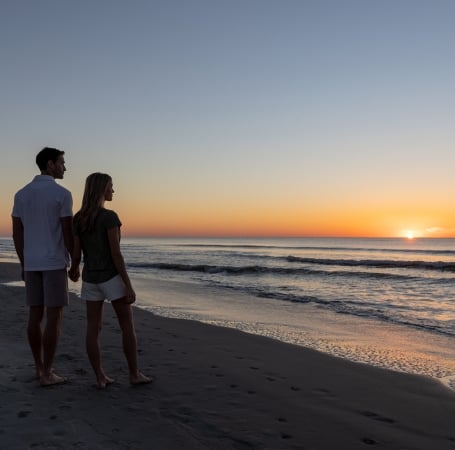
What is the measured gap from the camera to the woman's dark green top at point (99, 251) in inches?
157

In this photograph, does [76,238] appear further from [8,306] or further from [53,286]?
[8,306]

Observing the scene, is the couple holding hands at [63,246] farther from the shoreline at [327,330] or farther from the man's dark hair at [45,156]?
the shoreline at [327,330]

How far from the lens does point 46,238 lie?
404cm

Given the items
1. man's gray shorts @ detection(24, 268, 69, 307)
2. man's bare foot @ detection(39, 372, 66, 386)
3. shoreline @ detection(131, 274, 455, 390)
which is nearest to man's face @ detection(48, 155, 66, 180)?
man's gray shorts @ detection(24, 268, 69, 307)

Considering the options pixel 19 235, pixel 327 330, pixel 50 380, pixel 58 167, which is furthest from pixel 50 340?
pixel 327 330

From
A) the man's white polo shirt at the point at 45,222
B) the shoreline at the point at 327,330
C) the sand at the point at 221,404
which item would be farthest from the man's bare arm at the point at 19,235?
the shoreline at the point at 327,330

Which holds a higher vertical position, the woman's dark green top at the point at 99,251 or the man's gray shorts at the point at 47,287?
the woman's dark green top at the point at 99,251

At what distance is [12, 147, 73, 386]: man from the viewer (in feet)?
13.2

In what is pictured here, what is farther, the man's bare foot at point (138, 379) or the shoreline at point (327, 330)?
the shoreline at point (327, 330)

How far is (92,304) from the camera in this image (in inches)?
162

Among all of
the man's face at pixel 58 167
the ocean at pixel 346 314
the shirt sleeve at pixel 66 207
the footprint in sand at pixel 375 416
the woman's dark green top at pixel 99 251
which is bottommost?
the ocean at pixel 346 314

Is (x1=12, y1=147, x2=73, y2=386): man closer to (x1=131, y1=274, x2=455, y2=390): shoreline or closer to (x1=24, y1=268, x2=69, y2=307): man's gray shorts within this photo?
(x1=24, y1=268, x2=69, y2=307): man's gray shorts

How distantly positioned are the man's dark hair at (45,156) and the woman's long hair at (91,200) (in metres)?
0.46

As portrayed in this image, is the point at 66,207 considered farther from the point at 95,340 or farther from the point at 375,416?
the point at 375,416
